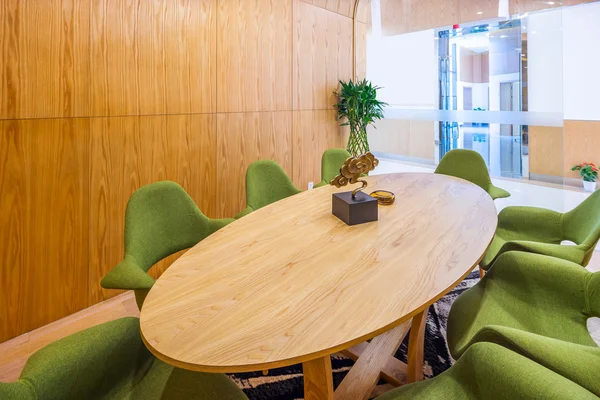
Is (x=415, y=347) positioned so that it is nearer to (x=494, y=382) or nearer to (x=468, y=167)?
(x=494, y=382)

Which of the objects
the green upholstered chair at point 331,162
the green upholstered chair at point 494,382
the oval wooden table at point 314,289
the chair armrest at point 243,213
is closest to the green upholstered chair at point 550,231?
the oval wooden table at point 314,289

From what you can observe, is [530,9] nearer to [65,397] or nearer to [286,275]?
Answer: [286,275]

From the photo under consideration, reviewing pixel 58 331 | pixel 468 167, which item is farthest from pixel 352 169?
pixel 58 331

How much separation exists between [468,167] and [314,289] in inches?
115

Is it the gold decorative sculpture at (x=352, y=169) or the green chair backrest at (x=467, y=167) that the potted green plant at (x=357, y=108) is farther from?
the gold decorative sculpture at (x=352, y=169)

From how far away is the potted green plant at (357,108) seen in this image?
5.34 metres

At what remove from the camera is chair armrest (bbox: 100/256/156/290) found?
1663 millimetres

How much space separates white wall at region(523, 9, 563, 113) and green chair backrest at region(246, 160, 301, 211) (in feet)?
10.7

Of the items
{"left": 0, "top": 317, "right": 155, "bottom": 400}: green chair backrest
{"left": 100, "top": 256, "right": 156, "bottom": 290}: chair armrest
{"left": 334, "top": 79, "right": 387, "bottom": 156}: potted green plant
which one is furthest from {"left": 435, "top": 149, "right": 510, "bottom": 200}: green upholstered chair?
{"left": 0, "top": 317, "right": 155, "bottom": 400}: green chair backrest

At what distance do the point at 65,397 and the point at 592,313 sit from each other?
1832mm

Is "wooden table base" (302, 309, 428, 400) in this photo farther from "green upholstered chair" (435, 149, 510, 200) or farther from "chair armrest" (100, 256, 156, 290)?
"green upholstered chair" (435, 149, 510, 200)

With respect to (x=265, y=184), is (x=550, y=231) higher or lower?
lower

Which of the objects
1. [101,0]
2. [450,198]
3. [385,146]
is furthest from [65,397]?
[385,146]

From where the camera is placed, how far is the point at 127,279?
169cm
